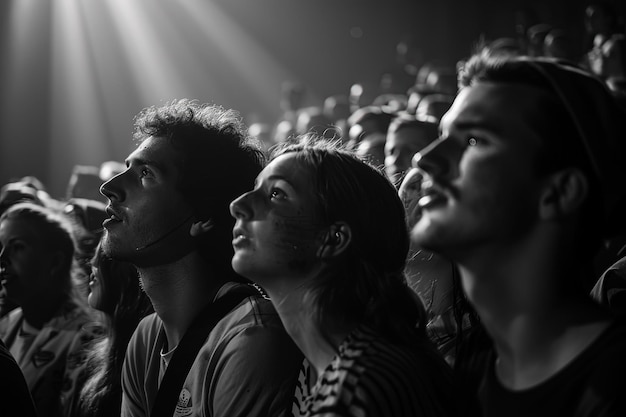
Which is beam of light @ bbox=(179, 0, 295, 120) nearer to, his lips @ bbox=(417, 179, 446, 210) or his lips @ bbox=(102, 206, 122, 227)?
his lips @ bbox=(102, 206, 122, 227)

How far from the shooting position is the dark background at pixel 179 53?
11.7 meters

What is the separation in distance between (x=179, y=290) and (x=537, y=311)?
1566mm

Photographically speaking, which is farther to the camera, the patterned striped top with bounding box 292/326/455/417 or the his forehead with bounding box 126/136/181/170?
the his forehead with bounding box 126/136/181/170

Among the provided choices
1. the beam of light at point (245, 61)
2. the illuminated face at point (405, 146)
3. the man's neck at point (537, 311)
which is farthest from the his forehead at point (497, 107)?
the beam of light at point (245, 61)

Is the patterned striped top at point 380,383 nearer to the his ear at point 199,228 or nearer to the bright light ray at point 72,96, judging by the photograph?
the his ear at point 199,228

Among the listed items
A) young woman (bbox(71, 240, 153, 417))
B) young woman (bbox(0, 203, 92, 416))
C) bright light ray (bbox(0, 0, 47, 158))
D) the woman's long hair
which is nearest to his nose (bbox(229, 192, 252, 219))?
the woman's long hair

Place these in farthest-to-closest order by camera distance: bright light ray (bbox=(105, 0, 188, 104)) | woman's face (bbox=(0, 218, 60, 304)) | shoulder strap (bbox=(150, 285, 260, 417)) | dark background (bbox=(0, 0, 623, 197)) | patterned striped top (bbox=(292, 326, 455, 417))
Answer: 1. bright light ray (bbox=(105, 0, 188, 104))
2. dark background (bbox=(0, 0, 623, 197))
3. woman's face (bbox=(0, 218, 60, 304))
4. shoulder strap (bbox=(150, 285, 260, 417))
5. patterned striped top (bbox=(292, 326, 455, 417))

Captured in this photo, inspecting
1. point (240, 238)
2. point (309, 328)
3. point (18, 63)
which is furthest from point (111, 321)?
point (18, 63)

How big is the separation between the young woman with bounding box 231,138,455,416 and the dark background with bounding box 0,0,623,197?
8.46 metres

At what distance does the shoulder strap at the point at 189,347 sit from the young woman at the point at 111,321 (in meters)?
0.71

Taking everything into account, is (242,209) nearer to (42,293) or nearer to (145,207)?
(145,207)

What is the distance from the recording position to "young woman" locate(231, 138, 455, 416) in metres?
1.88

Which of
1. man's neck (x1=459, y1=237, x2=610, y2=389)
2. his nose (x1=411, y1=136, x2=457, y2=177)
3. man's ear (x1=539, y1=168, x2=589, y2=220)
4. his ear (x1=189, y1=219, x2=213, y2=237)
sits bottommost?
his ear (x1=189, y1=219, x2=213, y2=237)

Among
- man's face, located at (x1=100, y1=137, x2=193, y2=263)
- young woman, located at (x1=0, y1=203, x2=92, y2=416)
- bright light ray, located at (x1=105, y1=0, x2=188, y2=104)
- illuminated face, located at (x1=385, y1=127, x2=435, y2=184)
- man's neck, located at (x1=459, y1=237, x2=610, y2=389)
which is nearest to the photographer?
man's neck, located at (x1=459, y1=237, x2=610, y2=389)
